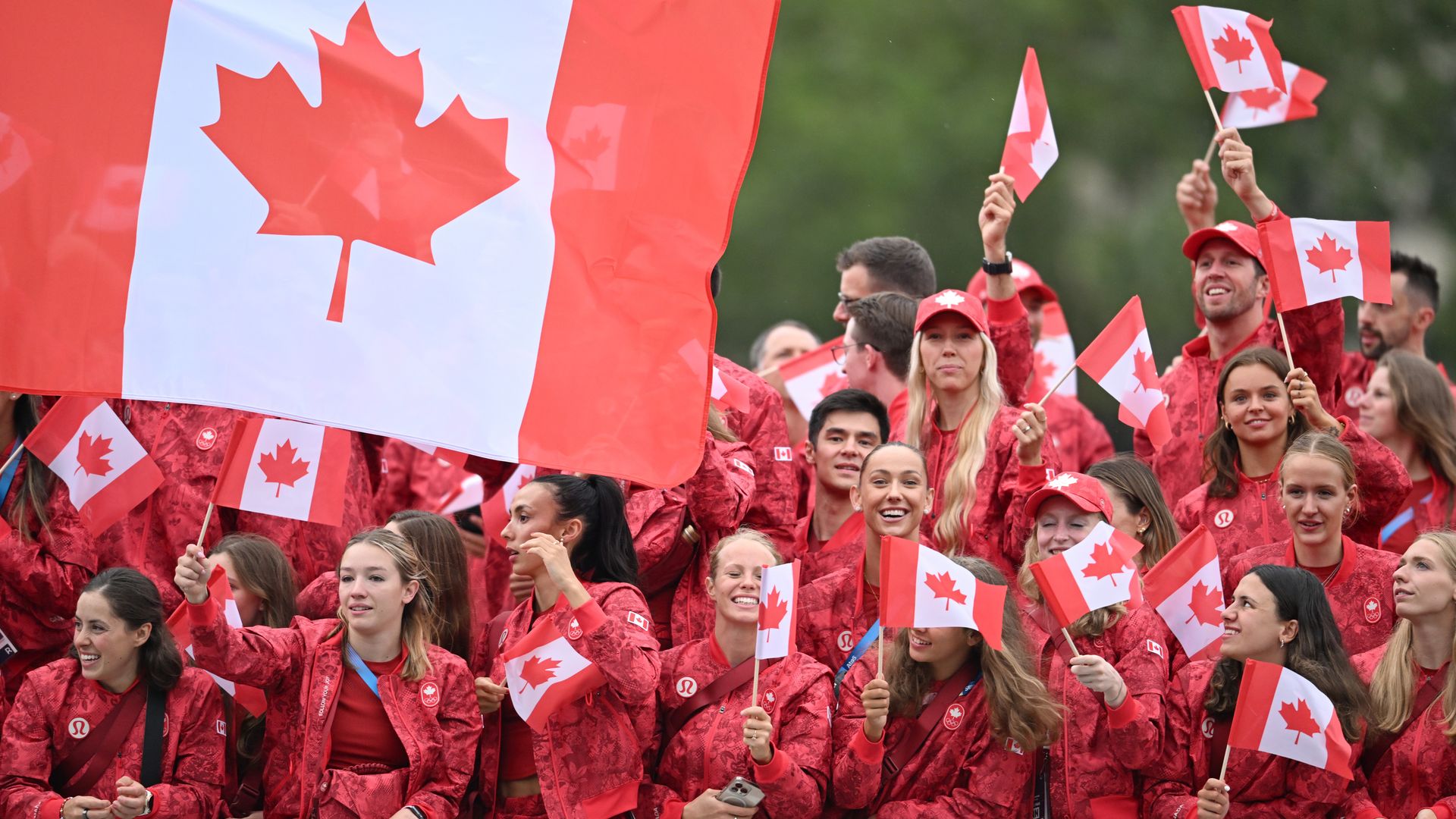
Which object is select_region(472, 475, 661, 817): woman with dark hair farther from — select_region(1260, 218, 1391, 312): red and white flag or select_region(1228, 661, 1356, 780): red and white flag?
select_region(1260, 218, 1391, 312): red and white flag

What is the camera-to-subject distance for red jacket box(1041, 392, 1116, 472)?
980 centimetres

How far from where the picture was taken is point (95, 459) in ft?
24.8

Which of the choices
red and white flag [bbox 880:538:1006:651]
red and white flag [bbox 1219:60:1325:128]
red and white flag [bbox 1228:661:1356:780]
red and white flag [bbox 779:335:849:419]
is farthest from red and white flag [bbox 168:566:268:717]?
red and white flag [bbox 1219:60:1325:128]

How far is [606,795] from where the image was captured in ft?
22.9

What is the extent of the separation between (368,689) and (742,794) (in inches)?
57.0

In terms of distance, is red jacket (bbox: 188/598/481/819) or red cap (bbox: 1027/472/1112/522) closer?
red jacket (bbox: 188/598/481/819)

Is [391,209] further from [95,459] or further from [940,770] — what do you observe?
[940,770]

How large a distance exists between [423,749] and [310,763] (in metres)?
0.41

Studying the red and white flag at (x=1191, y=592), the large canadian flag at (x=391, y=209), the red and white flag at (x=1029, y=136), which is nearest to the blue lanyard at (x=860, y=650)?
the red and white flag at (x=1191, y=592)

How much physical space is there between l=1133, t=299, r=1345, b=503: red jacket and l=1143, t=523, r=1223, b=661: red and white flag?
3.95 ft

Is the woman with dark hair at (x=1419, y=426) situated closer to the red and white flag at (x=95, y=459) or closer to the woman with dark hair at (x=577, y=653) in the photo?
the woman with dark hair at (x=577, y=653)

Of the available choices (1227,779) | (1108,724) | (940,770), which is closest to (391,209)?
(940,770)

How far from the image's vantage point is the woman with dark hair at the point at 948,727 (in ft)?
22.3

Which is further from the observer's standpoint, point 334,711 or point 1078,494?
point 1078,494
